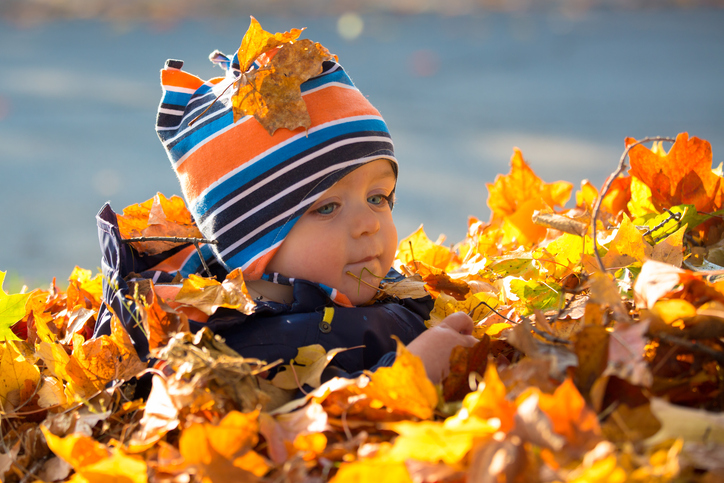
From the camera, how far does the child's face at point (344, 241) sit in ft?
4.84

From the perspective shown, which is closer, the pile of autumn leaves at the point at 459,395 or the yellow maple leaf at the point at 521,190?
the pile of autumn leaves at the point at 459,395

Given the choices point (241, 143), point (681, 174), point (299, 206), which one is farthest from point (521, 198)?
point (241, 143)

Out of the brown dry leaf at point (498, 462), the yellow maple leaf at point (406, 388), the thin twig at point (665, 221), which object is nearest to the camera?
the brown dry leaf at point (498, 462)

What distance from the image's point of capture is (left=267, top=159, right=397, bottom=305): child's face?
1.48 m

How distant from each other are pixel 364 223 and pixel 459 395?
0.61 m

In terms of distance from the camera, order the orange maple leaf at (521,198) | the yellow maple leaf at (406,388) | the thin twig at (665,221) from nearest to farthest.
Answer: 1. the yellow maple leaf at (406,388)
2. the thin twig at (665,221)
3. the orange maple leaf at (521,198)

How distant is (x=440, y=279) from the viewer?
1622 millimetres

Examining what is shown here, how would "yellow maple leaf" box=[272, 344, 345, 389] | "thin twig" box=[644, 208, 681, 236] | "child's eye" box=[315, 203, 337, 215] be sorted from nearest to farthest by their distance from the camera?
"yellow maple leaf" box=[272, 344, 345, 389] < "thin twig" box=[644, 208, 681, 236] < "child's eye" box=[315, 203, 337, 215]

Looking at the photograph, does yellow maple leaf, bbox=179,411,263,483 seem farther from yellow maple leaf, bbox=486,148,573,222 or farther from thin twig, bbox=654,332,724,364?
yellow maple leaf, bbox=486,148,573,222

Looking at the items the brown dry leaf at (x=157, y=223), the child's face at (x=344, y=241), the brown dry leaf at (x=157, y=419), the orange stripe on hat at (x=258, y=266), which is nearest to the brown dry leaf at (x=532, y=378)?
the brown dry leaf at (x=157, y=419)

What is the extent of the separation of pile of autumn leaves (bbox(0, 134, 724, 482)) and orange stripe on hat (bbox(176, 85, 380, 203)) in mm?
322

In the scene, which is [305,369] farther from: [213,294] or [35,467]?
[35,467]

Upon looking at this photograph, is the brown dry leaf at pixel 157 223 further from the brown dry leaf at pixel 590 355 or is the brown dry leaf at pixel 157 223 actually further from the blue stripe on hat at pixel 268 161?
the brown dry leaf at pixel 590 355

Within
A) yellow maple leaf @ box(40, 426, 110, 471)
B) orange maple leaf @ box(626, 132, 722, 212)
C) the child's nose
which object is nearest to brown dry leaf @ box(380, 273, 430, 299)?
the child's nose
